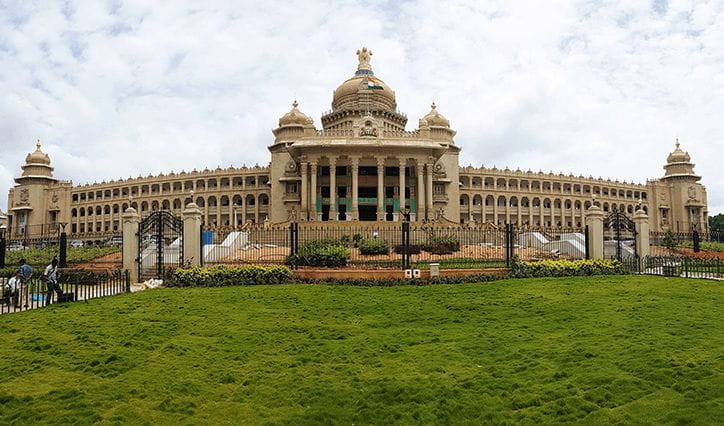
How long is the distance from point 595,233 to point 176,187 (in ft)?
189

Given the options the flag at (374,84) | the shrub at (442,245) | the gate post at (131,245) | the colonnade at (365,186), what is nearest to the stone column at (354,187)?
the colonnade at (365,186)

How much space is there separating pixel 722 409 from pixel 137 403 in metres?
7.42

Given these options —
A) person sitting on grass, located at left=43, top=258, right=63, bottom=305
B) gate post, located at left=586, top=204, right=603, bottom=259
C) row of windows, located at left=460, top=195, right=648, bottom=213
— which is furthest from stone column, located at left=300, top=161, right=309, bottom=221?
person sitting on grass, located at left=43, top=258, right=63, bottom=305

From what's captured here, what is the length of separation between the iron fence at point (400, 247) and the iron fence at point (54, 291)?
15.4 ft

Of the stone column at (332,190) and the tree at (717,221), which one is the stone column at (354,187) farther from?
the tree at (717,221)

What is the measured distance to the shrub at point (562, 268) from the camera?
62.6ft

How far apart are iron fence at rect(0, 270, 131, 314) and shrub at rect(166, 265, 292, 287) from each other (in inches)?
69.2

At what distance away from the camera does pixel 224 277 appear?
58.7ft

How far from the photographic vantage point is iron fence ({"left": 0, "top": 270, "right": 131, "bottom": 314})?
46.1 feet

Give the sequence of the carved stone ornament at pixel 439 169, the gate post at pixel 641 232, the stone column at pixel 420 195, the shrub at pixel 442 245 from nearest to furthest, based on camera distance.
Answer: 1. the gate post at pixel 641 232
2. the shrub at pixel 442 245
3. the stone column at pixel 420 195
4. the carved stone ornament at pixel 439 169

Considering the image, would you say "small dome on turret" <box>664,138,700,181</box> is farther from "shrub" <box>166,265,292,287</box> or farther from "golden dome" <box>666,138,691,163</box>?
"shrub" <box>166,265,292,287</box>

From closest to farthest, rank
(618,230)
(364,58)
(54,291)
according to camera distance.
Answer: (54,291) < (618,230) < (364,58)

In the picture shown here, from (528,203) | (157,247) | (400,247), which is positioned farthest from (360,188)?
(157,247)

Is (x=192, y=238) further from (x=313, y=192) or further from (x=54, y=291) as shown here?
(x=313, y=192)
